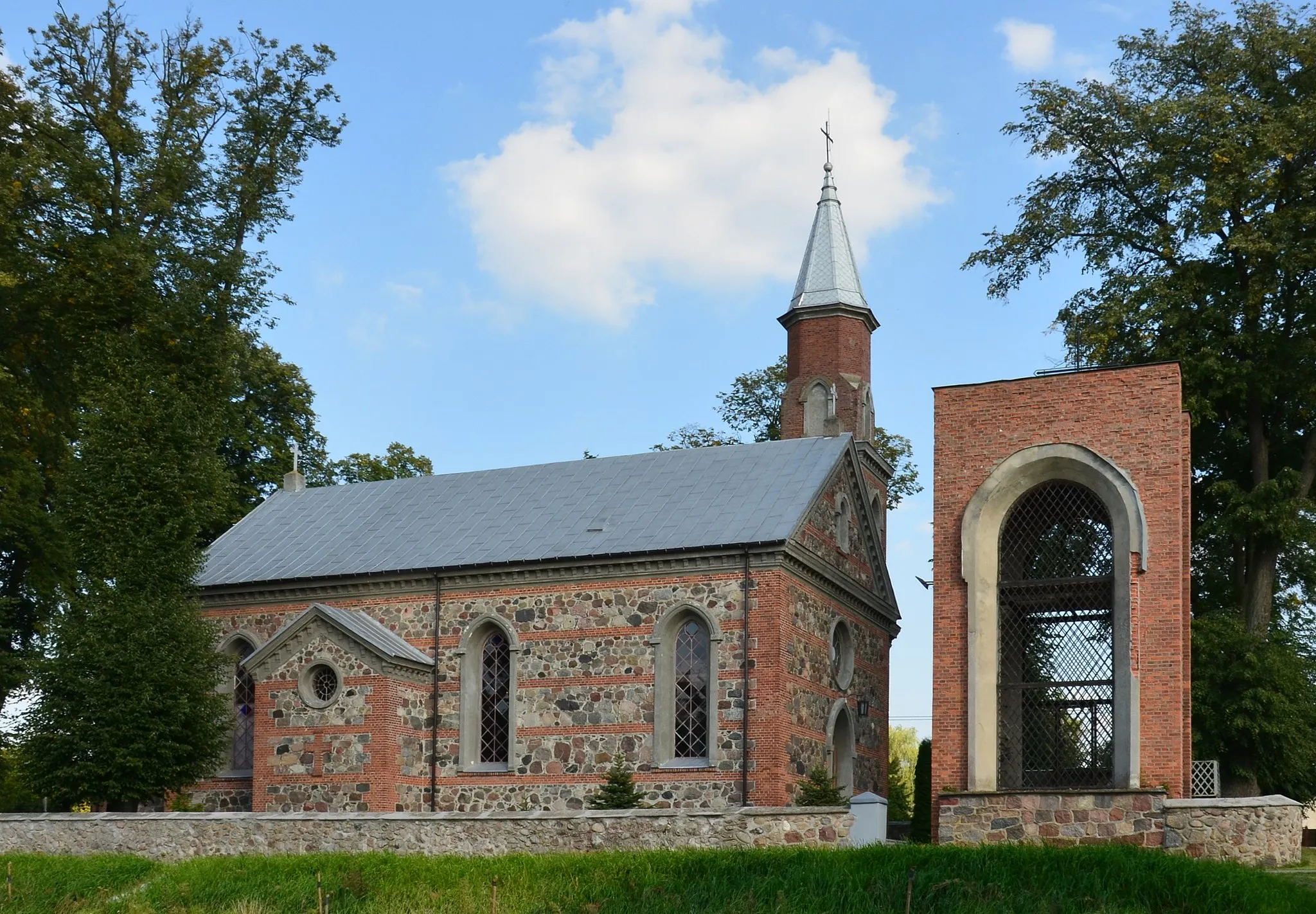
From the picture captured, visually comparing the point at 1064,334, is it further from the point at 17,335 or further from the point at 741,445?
the point at 17,335

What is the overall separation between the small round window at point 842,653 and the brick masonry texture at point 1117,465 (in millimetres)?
7868

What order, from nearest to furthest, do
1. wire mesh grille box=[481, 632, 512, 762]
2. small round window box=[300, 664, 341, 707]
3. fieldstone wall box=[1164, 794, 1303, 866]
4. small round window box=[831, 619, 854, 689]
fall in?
fieldstone wall box=[1164, 794, 1303, 866] < small round window box=[300, 664, 341, 707] < wire mesh grille box=[481, 632, 512, 762] < small round window box=[831, 619, 854, 689]

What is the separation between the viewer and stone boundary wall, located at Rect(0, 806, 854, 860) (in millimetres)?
19500

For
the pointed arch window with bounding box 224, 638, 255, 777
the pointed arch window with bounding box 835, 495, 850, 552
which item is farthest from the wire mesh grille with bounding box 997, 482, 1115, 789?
the pointed arch window with bounding box 224, 638, 255, 777

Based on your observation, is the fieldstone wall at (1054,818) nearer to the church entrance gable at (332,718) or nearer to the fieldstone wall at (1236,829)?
the fieldstone wall at (1236,829)

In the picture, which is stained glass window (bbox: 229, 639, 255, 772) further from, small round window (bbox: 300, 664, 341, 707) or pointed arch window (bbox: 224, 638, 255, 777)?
small round window (bbox: 300, 664, 341, 707)

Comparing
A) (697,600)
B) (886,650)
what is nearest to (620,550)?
(697,600)

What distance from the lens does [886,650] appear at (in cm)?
3150

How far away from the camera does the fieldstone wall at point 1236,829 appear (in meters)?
17.6

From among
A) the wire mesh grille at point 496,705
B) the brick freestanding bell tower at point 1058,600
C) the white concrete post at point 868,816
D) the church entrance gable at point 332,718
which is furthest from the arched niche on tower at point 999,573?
the church entrance gable at point 332,718

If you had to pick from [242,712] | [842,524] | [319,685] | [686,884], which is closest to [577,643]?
[319,685]

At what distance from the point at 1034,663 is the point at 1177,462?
11.9 feet

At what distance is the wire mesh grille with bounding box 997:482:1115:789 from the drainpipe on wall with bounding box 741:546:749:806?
502 centimetres

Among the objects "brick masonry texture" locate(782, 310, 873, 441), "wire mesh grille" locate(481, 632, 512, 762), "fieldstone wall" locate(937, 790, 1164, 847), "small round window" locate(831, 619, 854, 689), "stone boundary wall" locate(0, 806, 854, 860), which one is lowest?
"stone boundary wall" locate(0, 806, 854, 860)
